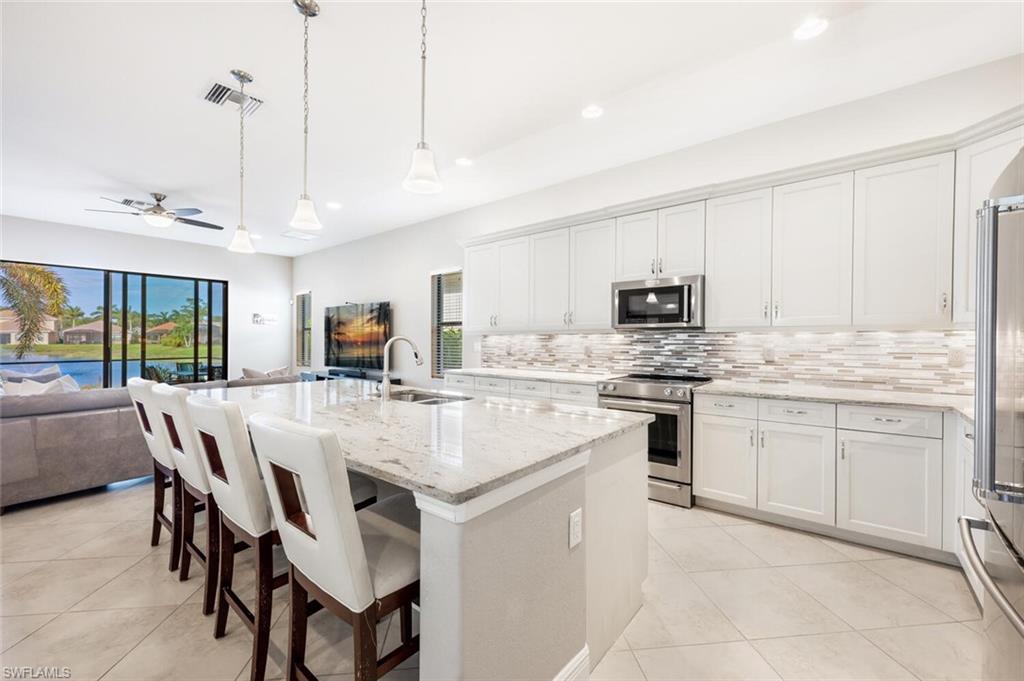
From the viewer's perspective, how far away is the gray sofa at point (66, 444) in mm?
3236

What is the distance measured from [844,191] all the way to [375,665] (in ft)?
12.0

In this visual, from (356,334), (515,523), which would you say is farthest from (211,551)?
(356,334)

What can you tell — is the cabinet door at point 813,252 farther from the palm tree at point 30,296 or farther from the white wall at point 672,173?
the palm tree at point 30,296

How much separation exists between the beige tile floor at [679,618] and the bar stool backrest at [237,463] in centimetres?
67

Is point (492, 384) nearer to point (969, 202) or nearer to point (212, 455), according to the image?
point (212, 455)

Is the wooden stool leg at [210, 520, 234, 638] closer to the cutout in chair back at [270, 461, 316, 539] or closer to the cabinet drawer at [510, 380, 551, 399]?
the cutout in chair back at [270, 461, 316, 539]

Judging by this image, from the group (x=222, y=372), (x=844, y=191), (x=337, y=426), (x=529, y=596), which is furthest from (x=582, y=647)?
(x=222, y=372)

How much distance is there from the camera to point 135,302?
704cm

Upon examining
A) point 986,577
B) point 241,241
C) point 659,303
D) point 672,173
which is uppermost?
point 672,173

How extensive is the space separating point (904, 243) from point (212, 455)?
3974mm

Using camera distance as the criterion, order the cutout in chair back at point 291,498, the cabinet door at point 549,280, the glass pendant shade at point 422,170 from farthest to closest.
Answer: the cabinet door at point 549,280 → the glass pendant shade at point 422,170 → the cutout in chair back at point 291,498

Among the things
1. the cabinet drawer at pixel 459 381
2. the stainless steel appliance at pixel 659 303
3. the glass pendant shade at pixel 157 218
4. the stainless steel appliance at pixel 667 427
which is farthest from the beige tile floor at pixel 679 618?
the glass pendant shade at pixel 157 218

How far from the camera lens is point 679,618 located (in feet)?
6.70

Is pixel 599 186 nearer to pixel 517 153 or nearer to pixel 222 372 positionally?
pixel 517 153
